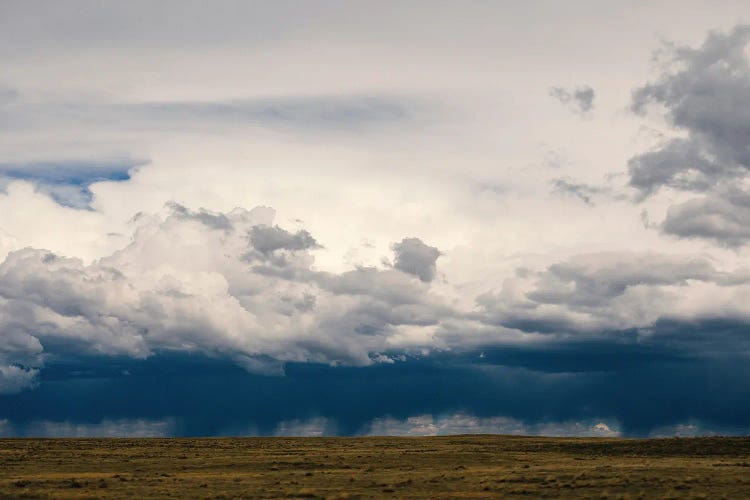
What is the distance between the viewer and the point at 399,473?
262 ft

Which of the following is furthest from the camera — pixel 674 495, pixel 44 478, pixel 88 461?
pixel 88 461

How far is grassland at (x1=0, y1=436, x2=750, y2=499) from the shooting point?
207 feet

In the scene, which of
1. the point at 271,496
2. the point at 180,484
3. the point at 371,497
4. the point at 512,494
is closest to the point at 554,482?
the point at 512,494

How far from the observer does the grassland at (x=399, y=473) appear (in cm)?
6306

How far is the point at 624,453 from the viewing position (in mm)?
101625

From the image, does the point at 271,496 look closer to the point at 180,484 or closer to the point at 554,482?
the point at 180,484

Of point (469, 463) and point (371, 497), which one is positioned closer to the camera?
point (371, 497)

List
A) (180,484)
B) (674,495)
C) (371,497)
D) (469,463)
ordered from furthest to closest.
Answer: (469,463)
(180,484)
(371,497)
(674,495)

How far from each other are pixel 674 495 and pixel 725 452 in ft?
146

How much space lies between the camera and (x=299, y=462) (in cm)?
9606

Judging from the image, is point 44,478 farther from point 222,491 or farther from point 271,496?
point 271,496

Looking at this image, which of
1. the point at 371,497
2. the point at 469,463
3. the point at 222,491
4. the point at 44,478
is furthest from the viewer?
the point at 469,463

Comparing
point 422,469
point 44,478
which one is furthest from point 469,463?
point 44,478

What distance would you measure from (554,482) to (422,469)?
21.1 meters
